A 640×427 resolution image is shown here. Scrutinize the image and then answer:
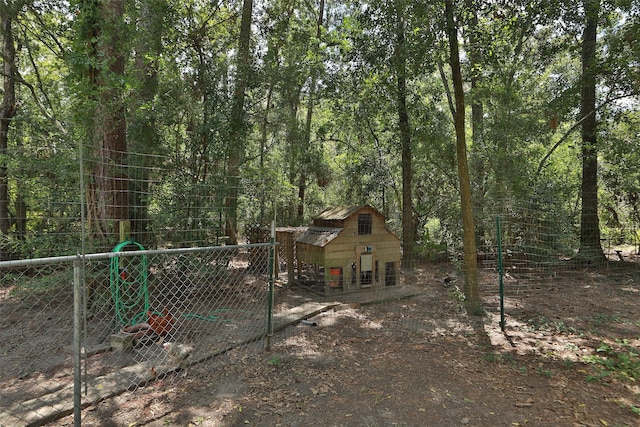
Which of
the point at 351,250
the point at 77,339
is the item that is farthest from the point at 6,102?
the point at 77,339

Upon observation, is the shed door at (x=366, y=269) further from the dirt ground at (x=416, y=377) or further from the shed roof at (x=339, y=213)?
the dirt ground at (x=416, y=377)

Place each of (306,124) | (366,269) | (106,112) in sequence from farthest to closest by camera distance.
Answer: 1. (306,124)
2. (366,269)
3. (106,112)

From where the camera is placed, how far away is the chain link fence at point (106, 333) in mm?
2797

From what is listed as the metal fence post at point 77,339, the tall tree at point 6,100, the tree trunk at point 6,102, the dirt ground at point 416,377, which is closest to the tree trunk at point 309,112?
the dirt ground at point 416,377

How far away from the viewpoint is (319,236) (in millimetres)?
7203

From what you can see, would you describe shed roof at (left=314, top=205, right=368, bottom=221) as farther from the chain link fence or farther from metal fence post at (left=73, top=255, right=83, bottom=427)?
metal fence post at (left=73, top=255, right=83, bottom=427)

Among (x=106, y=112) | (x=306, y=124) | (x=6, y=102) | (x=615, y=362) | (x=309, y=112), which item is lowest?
(x=615, y=362)

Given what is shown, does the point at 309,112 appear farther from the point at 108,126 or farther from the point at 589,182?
the point at 589,182

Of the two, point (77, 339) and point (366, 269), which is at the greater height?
point (77, 339)

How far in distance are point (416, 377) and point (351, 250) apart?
365 cm

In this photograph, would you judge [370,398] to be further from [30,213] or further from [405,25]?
[30,213]

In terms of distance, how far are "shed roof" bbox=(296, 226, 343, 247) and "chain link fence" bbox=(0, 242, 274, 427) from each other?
151 centimetres

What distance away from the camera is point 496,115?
383 inches

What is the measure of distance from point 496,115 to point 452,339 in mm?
7316
